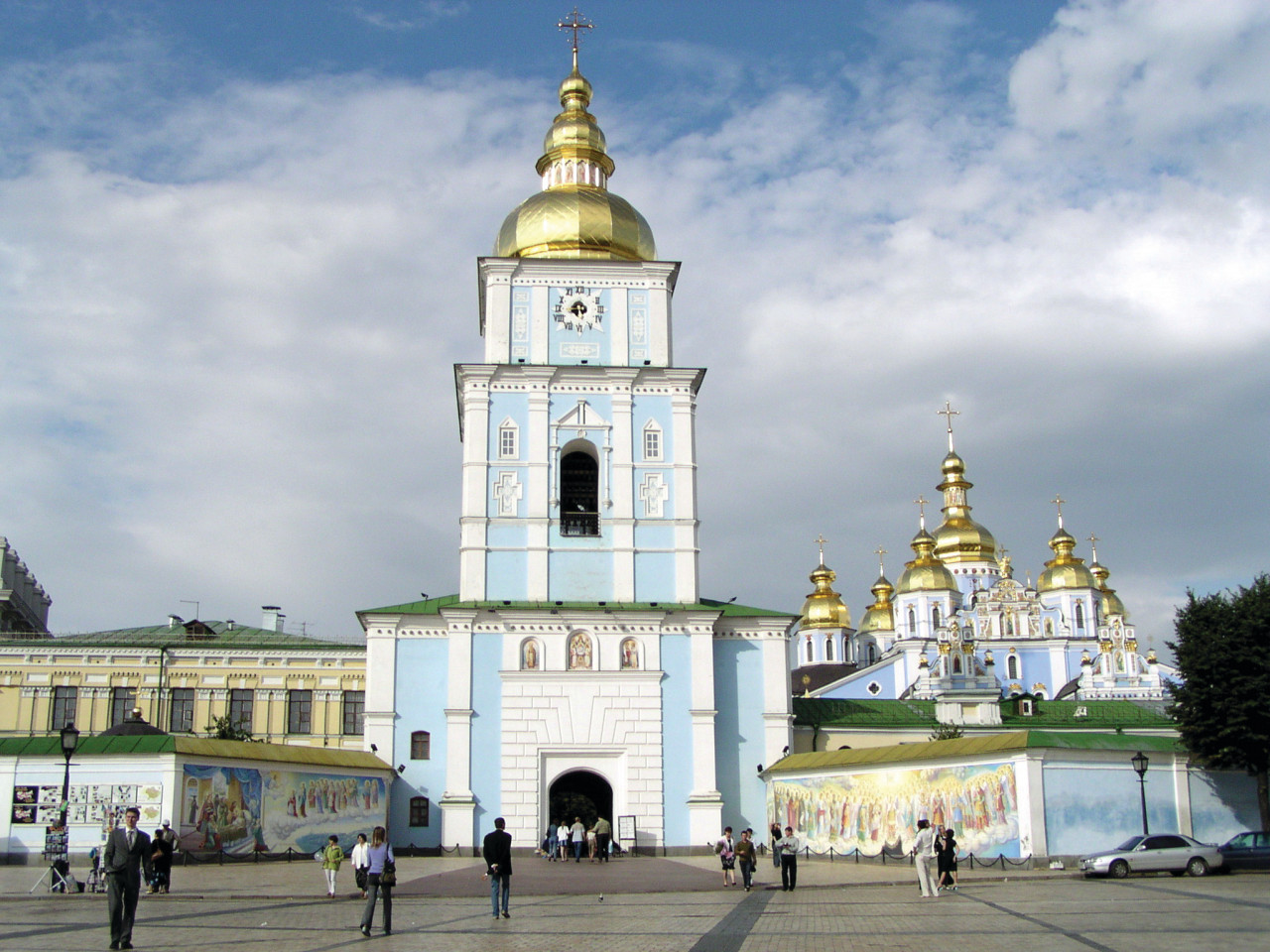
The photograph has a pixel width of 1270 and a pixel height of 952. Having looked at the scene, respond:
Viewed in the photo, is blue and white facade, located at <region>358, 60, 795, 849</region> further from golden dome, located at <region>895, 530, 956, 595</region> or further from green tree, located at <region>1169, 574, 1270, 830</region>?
golden dome, located at <region>895, 530, 956, 595</region>

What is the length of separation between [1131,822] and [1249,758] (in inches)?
160

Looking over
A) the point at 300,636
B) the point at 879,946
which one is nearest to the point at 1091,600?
the point at 300,636

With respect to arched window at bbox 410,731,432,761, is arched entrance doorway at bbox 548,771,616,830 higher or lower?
lower

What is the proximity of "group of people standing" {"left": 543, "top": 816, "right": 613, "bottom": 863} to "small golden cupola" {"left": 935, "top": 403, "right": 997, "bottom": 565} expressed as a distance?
180 feet

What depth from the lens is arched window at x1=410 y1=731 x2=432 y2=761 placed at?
32.1m

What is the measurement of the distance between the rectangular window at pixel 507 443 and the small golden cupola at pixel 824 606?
54.8m

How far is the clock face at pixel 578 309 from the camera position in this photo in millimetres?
35656

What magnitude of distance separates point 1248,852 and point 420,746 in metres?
18.9

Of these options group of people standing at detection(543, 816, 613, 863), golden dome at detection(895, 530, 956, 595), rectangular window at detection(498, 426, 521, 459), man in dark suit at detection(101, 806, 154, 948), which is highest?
golden dome at detection(895, 530, 956, 595)

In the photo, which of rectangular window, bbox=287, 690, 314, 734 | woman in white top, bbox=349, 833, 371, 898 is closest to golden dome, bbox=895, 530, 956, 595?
rectangular window, bbox=287, 690, 314, 734

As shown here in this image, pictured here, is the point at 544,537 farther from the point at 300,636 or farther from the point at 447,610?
the point at 300,636

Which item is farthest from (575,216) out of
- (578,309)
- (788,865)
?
(788,865)

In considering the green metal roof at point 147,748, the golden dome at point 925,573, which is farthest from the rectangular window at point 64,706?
the golden dome at point 925,573

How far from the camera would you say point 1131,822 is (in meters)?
25.8
